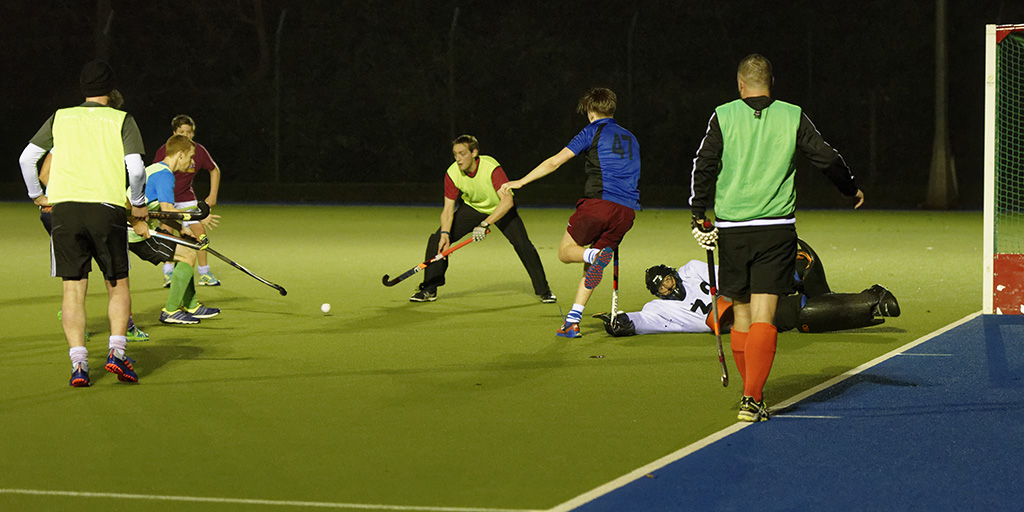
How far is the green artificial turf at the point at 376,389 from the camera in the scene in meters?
4.87

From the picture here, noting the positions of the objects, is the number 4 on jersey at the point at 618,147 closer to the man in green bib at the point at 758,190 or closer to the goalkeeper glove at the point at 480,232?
the goalkeeper glove at the point at 480,232

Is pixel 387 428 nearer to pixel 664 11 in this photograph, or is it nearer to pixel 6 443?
pixel 6 443

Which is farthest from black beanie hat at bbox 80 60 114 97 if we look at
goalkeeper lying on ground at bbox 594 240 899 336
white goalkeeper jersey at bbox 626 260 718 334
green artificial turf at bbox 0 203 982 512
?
white goalkeeper jersey at bbox 626 260 718 334

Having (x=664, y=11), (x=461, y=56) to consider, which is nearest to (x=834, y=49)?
Result: (x=664, y=11)

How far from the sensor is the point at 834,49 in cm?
2761

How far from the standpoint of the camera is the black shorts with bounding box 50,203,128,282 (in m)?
6.52

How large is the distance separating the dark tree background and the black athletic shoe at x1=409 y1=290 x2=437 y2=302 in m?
16.7

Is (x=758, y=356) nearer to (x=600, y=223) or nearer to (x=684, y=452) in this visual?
(x=684, y=452)

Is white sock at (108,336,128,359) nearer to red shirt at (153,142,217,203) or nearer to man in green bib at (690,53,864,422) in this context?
man in green bib at (690,53,864,422)

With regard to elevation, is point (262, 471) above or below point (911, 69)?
below

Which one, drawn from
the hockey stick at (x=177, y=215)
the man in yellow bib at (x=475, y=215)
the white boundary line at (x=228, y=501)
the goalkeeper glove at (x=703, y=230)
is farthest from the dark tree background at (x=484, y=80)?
Result: the white boundary line at (x=228, y=501)

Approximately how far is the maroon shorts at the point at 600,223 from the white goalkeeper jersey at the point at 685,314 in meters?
0.55

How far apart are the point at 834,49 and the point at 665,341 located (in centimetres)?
2077

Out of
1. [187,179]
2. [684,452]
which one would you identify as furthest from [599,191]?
[187,179]
